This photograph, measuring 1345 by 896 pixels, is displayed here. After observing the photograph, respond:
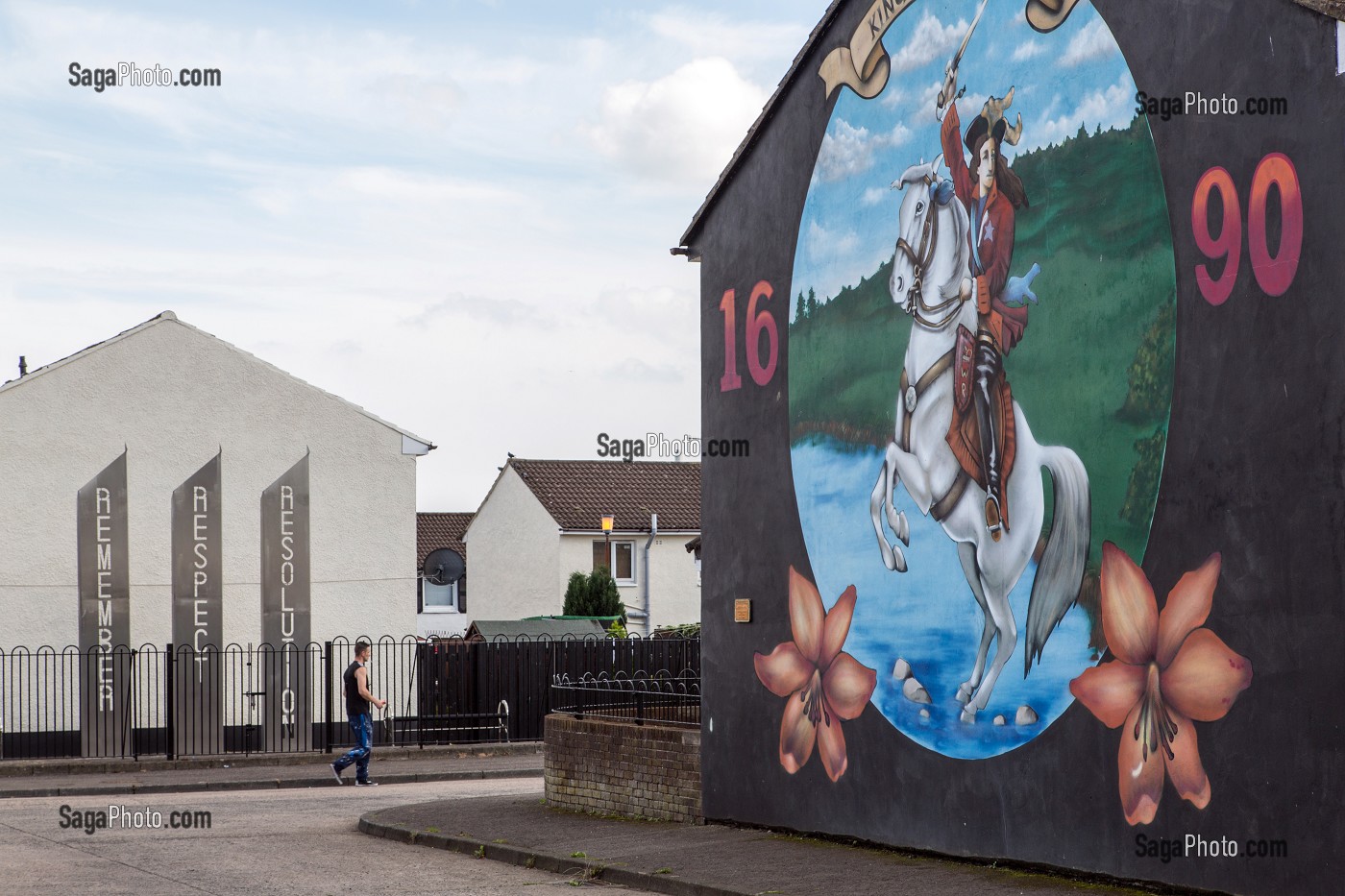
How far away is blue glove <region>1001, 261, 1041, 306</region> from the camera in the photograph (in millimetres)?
10562

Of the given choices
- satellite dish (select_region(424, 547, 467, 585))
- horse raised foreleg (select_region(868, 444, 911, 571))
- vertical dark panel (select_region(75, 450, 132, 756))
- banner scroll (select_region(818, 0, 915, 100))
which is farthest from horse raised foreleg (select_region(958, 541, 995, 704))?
satellite dish (select_region(424, 547, 467, 585))

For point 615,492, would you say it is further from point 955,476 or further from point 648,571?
point 955,476

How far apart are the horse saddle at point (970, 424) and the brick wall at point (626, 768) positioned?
4.55 meters

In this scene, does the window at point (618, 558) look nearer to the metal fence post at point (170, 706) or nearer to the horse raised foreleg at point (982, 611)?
the metal fence post at point (170, 706)

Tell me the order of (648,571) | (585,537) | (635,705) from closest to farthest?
(635,705), (648,571), (585,537)

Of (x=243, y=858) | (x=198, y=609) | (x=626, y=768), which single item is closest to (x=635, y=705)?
(x=626, y=768)

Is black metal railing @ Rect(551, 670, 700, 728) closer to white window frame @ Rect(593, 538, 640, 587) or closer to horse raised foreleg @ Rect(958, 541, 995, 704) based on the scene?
horse raised foreleg @ Rect(958, 541, 995, 704)

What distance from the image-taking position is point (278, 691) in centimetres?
2566

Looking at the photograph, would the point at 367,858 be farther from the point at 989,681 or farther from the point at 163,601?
the point at 163,601

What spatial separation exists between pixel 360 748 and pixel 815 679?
10.1 metres

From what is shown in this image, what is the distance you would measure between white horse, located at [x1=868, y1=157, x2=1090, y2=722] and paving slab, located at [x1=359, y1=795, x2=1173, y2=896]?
1269mm

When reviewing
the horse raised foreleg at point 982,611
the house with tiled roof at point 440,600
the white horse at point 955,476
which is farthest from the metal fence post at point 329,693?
the house with tiled roof at point 440,600

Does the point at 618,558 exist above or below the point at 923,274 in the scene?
below

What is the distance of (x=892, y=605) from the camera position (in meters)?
11.9
